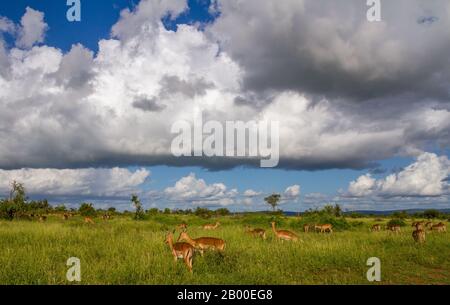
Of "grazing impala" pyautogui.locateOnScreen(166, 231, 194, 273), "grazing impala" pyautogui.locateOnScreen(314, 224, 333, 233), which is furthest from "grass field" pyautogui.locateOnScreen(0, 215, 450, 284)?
"grazing impala" pyautogui.locateOnScreen(314, 224, 333, 233)

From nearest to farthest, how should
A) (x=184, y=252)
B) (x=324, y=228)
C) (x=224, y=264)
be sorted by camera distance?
(x=184, y=252), (x=224, y=264), (x=324, y=228)

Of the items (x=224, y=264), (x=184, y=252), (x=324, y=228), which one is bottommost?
(x=324, y=228)

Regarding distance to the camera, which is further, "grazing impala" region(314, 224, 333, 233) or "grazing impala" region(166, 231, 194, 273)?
"grazing impala" region(314, 224, 333, 233)

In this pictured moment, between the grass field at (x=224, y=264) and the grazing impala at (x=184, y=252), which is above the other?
the grazing impala at (x=184, y=252)

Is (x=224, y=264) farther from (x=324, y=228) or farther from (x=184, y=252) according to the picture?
(x=324, y=228)

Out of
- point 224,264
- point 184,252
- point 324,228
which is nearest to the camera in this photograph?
point 184,252

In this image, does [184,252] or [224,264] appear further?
[224,264]

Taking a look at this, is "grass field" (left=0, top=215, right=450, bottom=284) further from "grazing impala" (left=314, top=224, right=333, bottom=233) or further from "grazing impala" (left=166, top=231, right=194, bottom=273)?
"grazing impala" (left=314, top=224, right=333, bottom=233)

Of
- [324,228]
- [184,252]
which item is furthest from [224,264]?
[324,228]

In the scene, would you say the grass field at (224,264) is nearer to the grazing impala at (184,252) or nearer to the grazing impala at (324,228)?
the grazing impala at (184,252)

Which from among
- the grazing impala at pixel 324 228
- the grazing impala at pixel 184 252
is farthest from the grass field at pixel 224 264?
the grazing impala at pixel 324 228

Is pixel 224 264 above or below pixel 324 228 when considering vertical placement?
above
